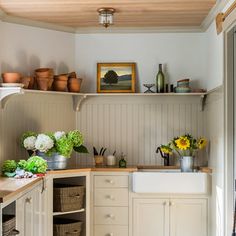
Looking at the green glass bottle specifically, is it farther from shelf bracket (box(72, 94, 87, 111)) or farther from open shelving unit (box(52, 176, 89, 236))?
open shelving unit (box(52, 176, 89, 236))

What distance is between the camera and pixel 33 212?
10.8 ft

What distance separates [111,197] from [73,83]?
1146 millimetres

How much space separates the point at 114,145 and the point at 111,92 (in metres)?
0.54

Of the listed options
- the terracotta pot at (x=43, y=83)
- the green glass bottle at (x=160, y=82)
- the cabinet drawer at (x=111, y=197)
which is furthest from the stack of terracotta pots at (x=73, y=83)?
the cabinet drawer at (x=111, y=197)

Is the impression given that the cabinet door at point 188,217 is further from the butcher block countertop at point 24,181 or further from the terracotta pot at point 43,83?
the terracotta pot at point 43,83

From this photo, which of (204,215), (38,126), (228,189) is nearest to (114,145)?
(38,126)

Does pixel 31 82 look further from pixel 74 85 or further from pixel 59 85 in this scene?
pixel 74 85

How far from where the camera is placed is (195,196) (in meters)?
4.08

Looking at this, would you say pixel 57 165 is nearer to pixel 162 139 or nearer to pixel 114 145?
pixel 114 145

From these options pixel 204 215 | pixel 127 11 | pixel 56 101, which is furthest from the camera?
pixel 56 101

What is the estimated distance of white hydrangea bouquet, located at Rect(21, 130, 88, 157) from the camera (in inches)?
149

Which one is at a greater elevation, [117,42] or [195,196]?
[117,42]

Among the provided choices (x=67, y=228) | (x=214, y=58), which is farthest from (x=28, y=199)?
(x=214, y=58)

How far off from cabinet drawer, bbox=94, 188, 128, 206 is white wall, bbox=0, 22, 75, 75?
49.8 inches
